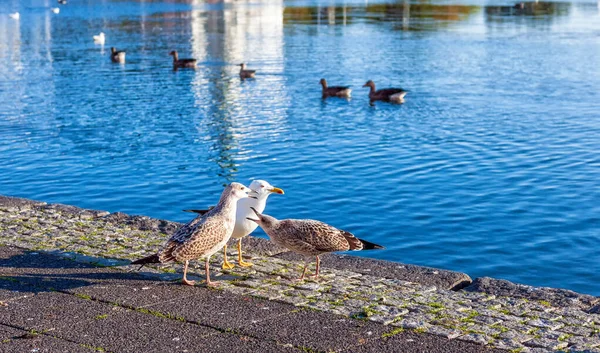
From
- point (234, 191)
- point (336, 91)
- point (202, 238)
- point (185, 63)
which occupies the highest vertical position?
point (185, 63)

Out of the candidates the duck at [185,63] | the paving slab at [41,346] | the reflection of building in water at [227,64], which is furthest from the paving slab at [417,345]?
the duck at [185,63]

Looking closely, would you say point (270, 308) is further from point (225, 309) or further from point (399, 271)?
point (399, 271)

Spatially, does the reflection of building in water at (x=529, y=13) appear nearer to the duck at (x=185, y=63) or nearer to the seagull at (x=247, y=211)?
the duck at (x=185, y=63)

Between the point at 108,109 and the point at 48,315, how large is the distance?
24.5m

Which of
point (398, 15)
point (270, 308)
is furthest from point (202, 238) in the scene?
point (398, 15)

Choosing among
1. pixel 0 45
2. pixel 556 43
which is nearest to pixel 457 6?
pixel 556 43

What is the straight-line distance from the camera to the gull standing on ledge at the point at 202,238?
9547mm

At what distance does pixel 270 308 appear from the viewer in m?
8.87

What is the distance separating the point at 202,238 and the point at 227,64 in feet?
130

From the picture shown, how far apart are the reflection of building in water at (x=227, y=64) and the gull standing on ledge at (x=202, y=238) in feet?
36.5

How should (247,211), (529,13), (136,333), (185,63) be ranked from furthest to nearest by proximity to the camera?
(529,13), (185,63), (247,211), (136,333)

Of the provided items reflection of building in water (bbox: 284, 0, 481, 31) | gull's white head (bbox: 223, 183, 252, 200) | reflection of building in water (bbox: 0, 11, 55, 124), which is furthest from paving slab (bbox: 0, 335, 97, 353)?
reflection of building in water (bbox: 284, 0, 481, 31)

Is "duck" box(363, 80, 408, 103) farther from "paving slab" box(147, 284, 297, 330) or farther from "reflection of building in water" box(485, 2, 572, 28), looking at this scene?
"reflection of building in water" box(485, 2, 572, 28)

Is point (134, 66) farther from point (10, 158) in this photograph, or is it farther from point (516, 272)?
point (516, 272)
